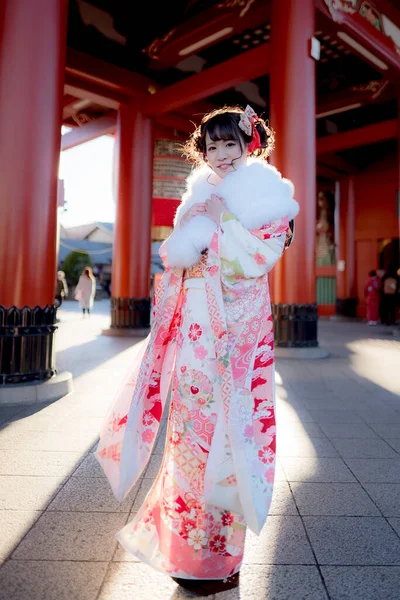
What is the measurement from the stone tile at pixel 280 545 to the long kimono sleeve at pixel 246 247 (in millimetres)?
950

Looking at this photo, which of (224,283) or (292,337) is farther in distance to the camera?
(292,337)

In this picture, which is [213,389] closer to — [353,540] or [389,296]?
[353,540]

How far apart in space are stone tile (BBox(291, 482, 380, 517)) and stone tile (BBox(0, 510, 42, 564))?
109 centimetres

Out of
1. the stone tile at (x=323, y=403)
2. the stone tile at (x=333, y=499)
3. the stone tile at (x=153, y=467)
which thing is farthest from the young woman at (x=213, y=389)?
the stone tile at (x=323, y=403)

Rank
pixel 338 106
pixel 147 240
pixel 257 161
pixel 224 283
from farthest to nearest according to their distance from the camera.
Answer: pixel 338 106
pixel 147 240
pixel 257 161
pixel 224 283

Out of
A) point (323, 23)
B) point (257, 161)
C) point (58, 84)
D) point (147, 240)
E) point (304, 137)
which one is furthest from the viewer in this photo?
point (147, 240)

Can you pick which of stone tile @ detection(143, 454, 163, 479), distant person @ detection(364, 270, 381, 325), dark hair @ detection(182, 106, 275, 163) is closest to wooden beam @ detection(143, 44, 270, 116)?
dark hair @ detection(182, 106, 275, 163)

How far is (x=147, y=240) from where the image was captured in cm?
902

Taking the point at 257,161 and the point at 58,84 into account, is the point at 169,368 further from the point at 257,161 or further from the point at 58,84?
the point at 58,84

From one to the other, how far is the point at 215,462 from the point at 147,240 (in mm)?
8000

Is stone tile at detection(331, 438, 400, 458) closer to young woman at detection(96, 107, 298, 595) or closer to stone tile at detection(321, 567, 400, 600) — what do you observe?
stone tile at detection(321, 567, 400, 600)

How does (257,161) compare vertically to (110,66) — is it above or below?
below

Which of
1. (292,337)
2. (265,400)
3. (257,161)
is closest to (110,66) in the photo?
(292,337)

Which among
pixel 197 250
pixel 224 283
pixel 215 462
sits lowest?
pixel 215 462
